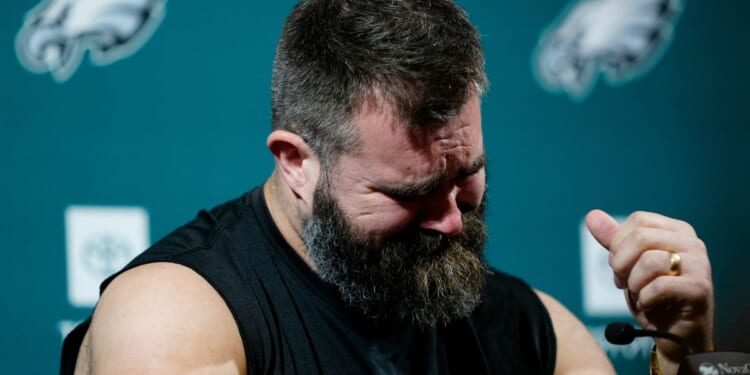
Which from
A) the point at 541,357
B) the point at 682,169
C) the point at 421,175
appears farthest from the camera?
the point at 682,169

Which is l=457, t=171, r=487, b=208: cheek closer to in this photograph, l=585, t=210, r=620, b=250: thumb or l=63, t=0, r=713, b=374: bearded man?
→ l=63, t=0, r=713, b=374: bearded man

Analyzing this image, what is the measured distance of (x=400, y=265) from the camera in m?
1.26

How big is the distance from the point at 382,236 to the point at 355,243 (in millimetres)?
37

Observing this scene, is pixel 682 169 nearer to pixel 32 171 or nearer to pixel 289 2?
pixel 289 2

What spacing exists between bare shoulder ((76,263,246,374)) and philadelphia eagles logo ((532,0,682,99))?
1020 millimetres

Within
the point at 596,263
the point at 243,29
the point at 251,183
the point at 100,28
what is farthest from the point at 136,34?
the point at 596,263

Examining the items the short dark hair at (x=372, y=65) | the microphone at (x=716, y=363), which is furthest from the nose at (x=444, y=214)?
the microphone at (x=716, y=363)

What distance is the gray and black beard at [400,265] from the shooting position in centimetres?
125

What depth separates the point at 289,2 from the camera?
1.79m

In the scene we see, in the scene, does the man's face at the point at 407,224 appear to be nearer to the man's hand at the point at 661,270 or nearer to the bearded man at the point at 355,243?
the bearded man at the point at 355,243

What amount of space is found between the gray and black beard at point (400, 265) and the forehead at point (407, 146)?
80 millimetres

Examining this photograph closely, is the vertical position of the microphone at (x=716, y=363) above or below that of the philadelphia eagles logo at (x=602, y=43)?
below

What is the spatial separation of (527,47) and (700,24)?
413 millimetres

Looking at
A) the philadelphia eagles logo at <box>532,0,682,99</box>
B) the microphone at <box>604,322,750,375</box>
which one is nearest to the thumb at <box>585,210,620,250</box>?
the microphone at <box>604,322,750,375</box>
